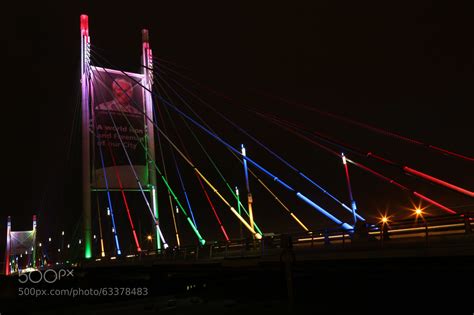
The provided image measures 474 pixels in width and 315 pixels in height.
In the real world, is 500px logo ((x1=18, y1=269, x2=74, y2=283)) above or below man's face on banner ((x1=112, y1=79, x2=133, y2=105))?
below

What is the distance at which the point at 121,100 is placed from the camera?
104 feet

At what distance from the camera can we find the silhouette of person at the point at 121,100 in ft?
102

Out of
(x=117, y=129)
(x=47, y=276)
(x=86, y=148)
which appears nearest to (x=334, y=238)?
(x=86, y=148)

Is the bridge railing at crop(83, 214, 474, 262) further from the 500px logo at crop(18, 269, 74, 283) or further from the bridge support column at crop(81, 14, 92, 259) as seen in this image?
the 500px logo at crop(18, 269, 74, 283)

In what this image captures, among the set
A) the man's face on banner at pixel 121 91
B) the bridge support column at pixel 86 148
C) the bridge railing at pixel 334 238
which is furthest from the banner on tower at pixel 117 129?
the bridge railing at pixel 334 238

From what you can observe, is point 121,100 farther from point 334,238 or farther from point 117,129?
point 334,238

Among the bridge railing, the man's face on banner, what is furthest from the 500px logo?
the man's face on banner

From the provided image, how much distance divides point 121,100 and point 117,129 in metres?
2.02

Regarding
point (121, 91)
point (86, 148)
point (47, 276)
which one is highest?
point (121, 91)

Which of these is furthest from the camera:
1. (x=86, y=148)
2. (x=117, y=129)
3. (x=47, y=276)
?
(x=117, y=129)

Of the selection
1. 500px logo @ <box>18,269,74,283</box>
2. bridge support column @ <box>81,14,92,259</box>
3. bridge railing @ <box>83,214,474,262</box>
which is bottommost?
500px logo @ <box>18,269,74,283</box>

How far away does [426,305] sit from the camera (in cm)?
1150

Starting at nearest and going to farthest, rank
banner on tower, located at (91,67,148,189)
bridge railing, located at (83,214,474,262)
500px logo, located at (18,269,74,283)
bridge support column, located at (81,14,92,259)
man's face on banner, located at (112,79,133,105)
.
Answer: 1. bridge railing, located at (83,214,474,262)
2. bridge support column, located at (81,14,92,259)
3. 500px logo, located at (18,269,74,283)
4. banner on tower, located at (91,67,148,189)
5. man's face on banner, located at (112,79,133,105)

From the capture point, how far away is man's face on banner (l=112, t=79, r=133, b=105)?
31391 mm
